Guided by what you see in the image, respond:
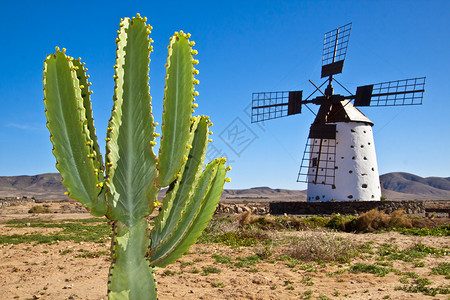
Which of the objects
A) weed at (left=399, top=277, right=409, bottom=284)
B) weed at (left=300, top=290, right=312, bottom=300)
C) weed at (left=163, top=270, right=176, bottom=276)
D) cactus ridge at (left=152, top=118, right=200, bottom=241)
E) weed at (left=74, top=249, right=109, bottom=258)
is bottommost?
weed at (left=74, top=249, right=109, bottom=258)

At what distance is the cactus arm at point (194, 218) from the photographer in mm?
3789

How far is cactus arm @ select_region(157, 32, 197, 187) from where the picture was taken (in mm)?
3709

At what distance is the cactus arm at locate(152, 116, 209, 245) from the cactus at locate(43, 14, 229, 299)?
1cm

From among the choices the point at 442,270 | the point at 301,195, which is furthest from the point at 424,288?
the point at 301,195

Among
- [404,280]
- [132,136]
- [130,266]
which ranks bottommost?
[404,280]

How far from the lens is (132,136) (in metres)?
3.62

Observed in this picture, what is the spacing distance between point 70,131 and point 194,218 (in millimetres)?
1582

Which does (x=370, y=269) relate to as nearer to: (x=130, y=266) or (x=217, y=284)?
(x=217, y=284)

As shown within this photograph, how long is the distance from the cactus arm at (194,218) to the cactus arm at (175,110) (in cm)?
39

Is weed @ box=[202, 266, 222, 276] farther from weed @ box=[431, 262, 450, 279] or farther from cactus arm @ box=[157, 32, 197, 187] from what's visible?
cactus arm @ box=[157, 32, 197, 187]

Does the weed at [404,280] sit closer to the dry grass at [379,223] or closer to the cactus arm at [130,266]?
the cactus arm at [130,266]

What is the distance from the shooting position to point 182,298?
21.0 feet

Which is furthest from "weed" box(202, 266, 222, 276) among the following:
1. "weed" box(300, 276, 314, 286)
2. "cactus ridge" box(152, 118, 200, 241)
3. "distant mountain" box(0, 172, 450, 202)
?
"distant mountain" box(0, 172, 450, 202)

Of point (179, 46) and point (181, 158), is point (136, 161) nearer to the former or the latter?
point (181, 158)
